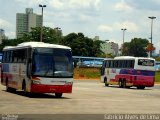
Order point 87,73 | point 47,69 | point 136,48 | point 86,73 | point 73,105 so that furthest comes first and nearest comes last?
point 136,48 < point 87,73 < point 86,73 < point 47,69 < point 73,105

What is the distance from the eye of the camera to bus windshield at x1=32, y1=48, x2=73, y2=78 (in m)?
27.5

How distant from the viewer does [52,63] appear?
27.5 m

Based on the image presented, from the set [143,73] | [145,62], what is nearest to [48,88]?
[143,73]

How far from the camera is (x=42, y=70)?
27500 millimetres

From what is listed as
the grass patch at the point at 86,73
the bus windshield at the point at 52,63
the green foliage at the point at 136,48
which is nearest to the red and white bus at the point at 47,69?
the bus windshield at the point at 52,63

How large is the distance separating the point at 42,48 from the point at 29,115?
11.3 m

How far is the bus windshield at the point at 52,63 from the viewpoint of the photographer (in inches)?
1081

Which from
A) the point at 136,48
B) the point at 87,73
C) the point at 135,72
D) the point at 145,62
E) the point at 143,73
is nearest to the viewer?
the point at 135,72

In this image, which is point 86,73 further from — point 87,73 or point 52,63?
point 52,63

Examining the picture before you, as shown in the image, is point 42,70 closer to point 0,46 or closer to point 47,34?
point 47,34

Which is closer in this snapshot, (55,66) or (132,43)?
(55,66)

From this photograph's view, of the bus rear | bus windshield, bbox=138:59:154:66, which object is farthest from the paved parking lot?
bus windshield, bbox=138:59:154:66

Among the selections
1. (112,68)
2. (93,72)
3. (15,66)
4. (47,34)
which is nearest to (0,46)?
(47,34)

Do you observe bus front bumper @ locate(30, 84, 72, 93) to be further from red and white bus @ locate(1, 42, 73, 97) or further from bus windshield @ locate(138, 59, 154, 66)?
bus windshield @ locate(138, 59, 154, 66)
